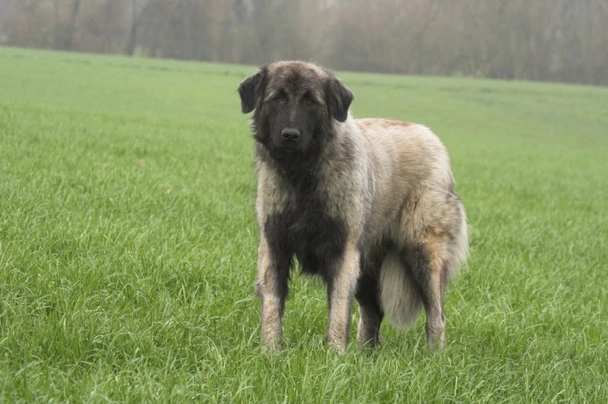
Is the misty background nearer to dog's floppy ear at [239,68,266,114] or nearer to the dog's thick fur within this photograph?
the dog's thick fur

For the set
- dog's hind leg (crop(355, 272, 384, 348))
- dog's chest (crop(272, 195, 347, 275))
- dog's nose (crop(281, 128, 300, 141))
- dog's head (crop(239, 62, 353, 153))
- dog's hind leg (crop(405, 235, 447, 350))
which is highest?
dog's head (crop(239, 62, 353, 153))

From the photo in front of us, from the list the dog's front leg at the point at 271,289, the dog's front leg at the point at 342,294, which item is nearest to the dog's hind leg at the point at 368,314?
the dog's front leg at the point at 342,294

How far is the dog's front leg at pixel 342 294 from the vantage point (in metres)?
4.15

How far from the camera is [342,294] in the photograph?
4.20m

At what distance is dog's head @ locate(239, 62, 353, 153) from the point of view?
418 cm

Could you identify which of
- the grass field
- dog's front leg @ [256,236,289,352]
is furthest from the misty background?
dog's front leg @ [256,236,289,352]

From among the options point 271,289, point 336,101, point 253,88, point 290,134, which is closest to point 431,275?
point 271,289

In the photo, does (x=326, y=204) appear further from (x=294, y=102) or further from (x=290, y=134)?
(x=294, y=102)

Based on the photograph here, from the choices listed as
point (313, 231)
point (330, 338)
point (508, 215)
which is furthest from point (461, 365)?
point (508, 215)

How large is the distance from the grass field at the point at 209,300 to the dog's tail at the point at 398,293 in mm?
172

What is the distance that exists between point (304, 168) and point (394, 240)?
101 cm

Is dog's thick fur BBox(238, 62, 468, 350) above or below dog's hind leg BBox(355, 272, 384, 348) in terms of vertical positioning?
above

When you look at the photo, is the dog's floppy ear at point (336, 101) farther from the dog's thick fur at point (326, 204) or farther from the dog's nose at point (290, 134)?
the dog's nose at point (290, 134)

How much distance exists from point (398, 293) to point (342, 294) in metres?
0.77
